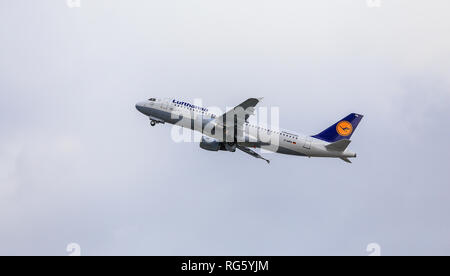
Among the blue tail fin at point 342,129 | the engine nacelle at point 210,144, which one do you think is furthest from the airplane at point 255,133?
the engine nacelle at point 210,144

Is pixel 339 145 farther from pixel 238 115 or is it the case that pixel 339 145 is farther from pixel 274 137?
pixel 238 115

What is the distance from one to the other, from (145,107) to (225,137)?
Answer: 40.6 ft

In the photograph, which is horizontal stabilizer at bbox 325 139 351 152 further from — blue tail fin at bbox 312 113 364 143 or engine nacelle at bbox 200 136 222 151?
engine nacelle at bbox 200 136 222 151

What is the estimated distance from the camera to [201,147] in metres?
74.2

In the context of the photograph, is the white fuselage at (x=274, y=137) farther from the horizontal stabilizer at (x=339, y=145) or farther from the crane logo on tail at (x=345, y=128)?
the crane logo on tail at (x=345, y=128)

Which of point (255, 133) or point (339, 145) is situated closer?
point (339, 145)

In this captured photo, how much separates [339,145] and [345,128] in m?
4.35

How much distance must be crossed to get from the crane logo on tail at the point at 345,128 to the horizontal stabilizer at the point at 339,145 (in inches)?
139

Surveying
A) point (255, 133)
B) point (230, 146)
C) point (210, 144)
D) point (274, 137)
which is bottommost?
point (230, 146)

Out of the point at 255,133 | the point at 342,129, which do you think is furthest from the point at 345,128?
the point at 255,133

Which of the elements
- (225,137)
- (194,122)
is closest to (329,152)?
(225,137)

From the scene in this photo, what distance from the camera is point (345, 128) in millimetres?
70188

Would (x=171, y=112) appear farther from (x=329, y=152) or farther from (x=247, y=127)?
(x=329, y=152)

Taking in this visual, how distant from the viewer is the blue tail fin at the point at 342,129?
6994 cm
